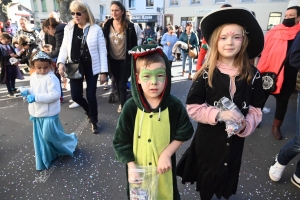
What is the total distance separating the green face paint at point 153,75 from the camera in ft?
4.21

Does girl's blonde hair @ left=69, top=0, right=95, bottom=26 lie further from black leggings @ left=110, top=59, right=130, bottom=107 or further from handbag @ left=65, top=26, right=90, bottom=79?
black leggings @ left=110, top=59, right=130, bottom=107

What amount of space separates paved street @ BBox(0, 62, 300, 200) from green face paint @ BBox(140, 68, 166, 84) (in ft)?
4.58

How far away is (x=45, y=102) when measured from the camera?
232 centimetres

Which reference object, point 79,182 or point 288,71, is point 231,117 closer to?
point 79,182

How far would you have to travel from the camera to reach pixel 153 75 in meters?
1.29

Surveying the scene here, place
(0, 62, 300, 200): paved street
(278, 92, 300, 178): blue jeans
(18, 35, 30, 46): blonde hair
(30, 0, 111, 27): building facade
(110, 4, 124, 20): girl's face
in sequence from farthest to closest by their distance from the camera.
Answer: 1. (30, 0, 111, 27): building facade
2. (18, 35, 30, 46): blonde hair
3. (110, 4, 124, 20): girl's face
4. (0, 62, 300, 200): paved street
5. (278, 92, 300, 178): blue jeans

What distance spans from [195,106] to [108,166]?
1545 mm

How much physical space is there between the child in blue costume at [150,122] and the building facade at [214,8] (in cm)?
2295

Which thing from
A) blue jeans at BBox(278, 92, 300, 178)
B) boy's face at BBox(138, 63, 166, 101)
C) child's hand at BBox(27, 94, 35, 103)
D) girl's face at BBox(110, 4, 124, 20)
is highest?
girl's face at BBox(110, 4, 124, 20)

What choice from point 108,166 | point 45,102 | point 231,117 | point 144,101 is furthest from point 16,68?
point 231,117

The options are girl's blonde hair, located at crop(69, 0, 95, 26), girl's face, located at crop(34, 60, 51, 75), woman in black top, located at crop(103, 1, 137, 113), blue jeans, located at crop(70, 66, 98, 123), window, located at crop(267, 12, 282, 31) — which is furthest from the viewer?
window, located at crop(267, 12, 282, 31)

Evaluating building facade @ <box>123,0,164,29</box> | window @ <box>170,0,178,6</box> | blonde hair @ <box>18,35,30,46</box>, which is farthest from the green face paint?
window @ <box>170,0,178,6</box>

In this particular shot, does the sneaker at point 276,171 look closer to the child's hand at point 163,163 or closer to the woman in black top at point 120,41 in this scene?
the child's hand at point 163,163

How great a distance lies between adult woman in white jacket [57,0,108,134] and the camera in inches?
117
